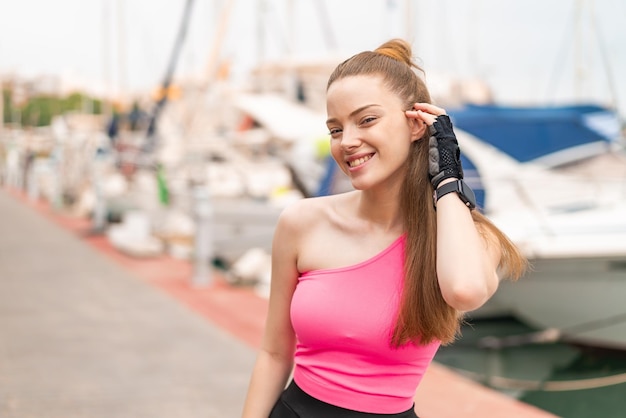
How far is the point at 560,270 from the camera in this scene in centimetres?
867

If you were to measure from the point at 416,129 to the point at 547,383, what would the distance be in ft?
20.7

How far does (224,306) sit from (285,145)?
53.8 ft

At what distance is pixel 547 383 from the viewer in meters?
7.65

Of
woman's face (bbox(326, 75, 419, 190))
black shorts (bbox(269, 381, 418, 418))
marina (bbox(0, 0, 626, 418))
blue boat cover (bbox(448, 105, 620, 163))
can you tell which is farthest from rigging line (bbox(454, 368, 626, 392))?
A: woman's face (bbox(326, 75, 419, 190))

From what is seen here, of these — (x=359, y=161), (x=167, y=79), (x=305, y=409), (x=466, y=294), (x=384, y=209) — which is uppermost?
(x=359, y=161)

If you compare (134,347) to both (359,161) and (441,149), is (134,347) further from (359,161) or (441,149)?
→ (441,149)

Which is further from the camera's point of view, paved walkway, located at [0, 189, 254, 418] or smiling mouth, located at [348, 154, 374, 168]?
paved walkway, located at [0, 189, 254, 418]

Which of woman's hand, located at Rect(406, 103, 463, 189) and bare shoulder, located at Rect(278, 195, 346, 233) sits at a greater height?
woman's hand, located at Rect(406, 103, 463, 189)

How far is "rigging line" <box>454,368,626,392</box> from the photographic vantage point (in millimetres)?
7191

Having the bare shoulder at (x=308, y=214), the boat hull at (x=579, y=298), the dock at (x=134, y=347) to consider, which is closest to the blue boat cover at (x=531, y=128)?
the boat hull at (x=579, y=298)

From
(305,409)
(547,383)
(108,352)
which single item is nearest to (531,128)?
(547,383)

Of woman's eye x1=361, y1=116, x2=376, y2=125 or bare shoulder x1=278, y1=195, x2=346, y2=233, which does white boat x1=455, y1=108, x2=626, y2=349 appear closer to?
bare shoulder x1=278, y1=195, x2=346, y2=233

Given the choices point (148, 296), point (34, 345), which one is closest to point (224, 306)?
point (148, 296)

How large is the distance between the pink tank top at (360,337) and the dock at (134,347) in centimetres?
325
